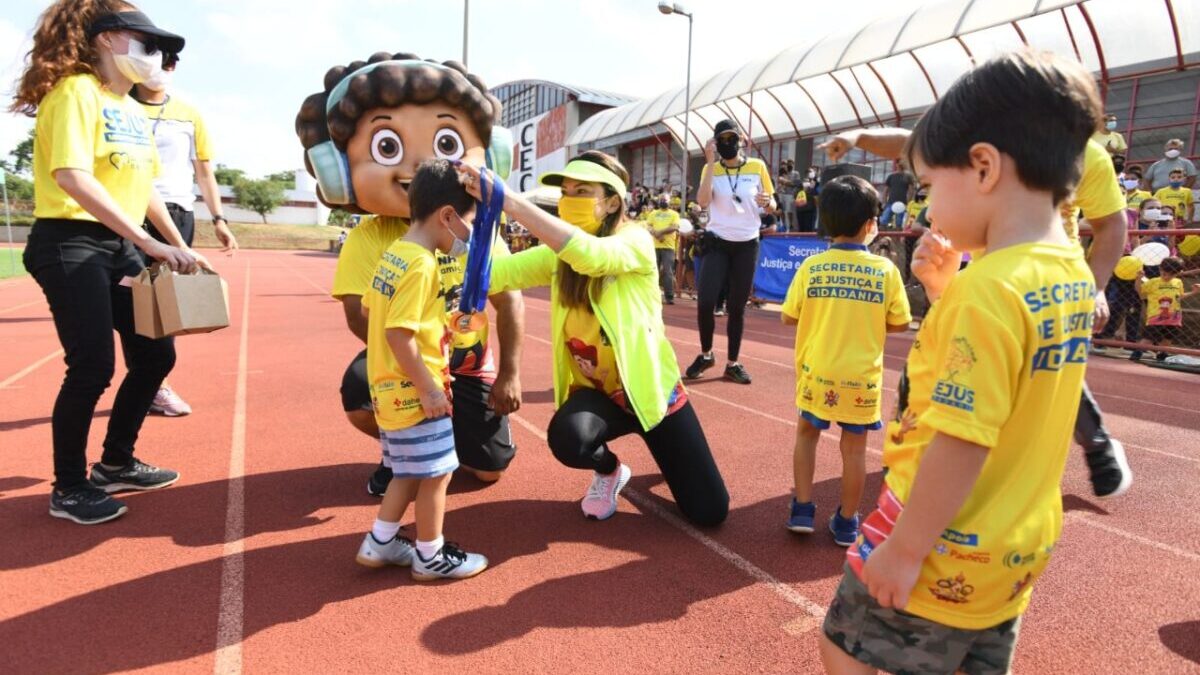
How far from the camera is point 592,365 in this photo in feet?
10.3

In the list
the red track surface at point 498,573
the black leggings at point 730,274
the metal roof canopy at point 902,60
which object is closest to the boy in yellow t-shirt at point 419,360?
the red track surface at point 498,573

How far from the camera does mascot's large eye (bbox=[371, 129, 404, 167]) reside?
130 inches

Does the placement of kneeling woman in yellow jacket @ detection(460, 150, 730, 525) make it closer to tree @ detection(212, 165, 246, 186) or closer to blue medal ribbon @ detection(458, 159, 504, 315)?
blue medal ribbon @ detection(458, 159, 504, 315)

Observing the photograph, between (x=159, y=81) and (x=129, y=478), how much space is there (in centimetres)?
187

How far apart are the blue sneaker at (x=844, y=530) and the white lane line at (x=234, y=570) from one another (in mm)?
2266

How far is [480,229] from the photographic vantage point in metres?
2.31

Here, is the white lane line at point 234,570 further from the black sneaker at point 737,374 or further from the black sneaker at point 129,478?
the black sneaker at point 737,374

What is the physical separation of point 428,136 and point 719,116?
1705 cm

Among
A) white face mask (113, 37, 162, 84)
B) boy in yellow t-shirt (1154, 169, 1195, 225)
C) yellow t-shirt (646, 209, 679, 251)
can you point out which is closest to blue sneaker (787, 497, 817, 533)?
white face mask (113, 37, 162, 84)

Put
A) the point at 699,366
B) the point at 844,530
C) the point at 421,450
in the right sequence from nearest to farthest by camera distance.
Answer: the point at 421,450, the point at 844,530, the point at 699,366

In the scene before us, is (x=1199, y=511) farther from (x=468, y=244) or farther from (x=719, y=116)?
(x=719, y=116)

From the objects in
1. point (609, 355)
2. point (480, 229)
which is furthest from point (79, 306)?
point (609, 355)

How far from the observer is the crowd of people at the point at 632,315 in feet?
3.79

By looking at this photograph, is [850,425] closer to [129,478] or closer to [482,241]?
[482,241]
